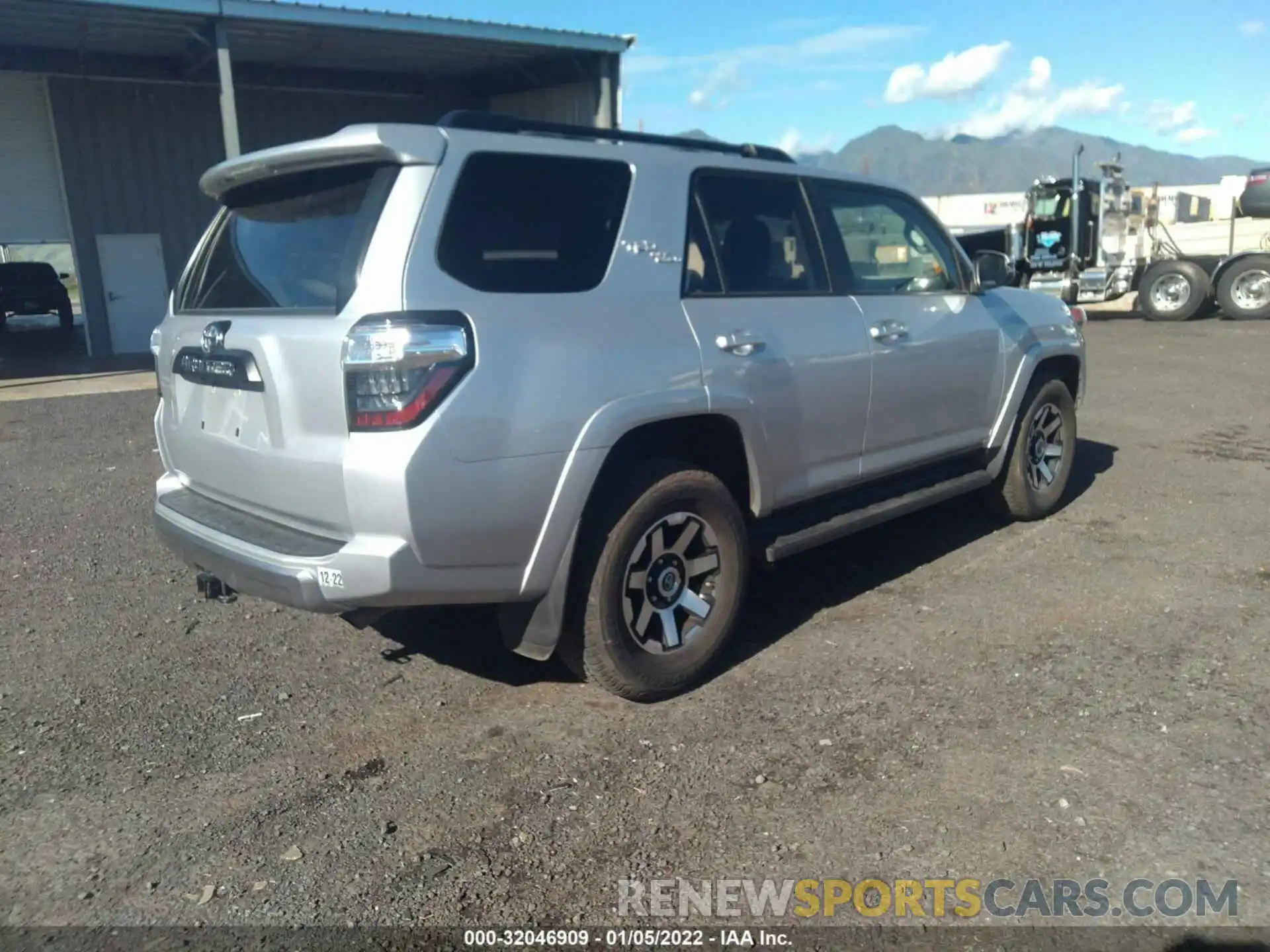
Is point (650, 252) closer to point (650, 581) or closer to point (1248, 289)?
point (650, 581)

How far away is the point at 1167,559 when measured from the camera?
17.2 ft

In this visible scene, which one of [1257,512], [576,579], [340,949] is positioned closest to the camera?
[340,949]

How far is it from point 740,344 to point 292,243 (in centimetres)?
164

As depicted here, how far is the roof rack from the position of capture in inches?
134

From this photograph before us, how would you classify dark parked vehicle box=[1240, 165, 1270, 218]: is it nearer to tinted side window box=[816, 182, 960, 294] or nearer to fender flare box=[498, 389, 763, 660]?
tinted side window box=[816, 182, 960, 294]

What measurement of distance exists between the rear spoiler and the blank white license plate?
127 cm

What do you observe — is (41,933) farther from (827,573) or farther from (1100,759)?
(827,573)

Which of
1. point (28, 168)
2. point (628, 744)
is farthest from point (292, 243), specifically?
point (28, 168)

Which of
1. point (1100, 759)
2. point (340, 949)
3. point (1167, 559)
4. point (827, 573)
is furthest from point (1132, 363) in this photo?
point (340, 949)

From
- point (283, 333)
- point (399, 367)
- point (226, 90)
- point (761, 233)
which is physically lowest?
point (399, 367)

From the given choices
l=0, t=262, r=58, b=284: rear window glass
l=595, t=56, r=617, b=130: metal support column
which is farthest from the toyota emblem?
l=0, t=262, r=58, b=284: rear window glass

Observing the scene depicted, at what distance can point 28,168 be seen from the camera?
1812 cm

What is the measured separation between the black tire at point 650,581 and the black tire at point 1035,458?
2.40 meters

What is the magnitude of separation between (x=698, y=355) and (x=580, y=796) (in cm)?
159
